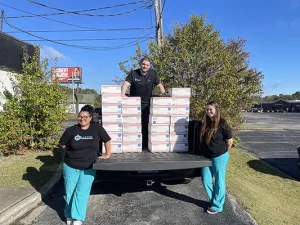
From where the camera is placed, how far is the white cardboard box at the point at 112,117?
511cm

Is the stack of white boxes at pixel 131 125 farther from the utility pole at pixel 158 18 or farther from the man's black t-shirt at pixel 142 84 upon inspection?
the utility pole at pixel 158 18

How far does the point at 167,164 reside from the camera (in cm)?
437

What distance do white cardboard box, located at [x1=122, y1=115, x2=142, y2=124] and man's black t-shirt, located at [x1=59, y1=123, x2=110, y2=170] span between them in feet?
3.58

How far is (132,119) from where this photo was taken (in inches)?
208

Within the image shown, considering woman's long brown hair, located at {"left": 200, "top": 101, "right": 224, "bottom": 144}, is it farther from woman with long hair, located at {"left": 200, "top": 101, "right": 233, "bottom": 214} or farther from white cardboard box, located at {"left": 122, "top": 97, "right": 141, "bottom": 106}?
white cardboard box, located at {"left": 122, "top": 97, "right": 141, "bottom": 106}

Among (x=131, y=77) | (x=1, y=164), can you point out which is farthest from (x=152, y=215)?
(x=1, y=164)

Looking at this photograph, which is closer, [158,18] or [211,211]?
[211,211]

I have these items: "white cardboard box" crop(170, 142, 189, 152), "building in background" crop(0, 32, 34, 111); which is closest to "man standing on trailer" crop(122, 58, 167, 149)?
"white cardboard box" crop(170, 142, 189, 152)

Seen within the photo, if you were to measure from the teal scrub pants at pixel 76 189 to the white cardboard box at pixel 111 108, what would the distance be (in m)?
1.23

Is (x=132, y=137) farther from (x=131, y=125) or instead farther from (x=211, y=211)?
(x=211, y=211)

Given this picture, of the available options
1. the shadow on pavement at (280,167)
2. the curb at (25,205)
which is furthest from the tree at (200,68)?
the curb at (25,205)

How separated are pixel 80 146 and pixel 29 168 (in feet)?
11.1

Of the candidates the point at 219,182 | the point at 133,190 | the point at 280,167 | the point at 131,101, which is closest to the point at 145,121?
the point at 131,101

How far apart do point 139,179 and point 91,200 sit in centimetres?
101
